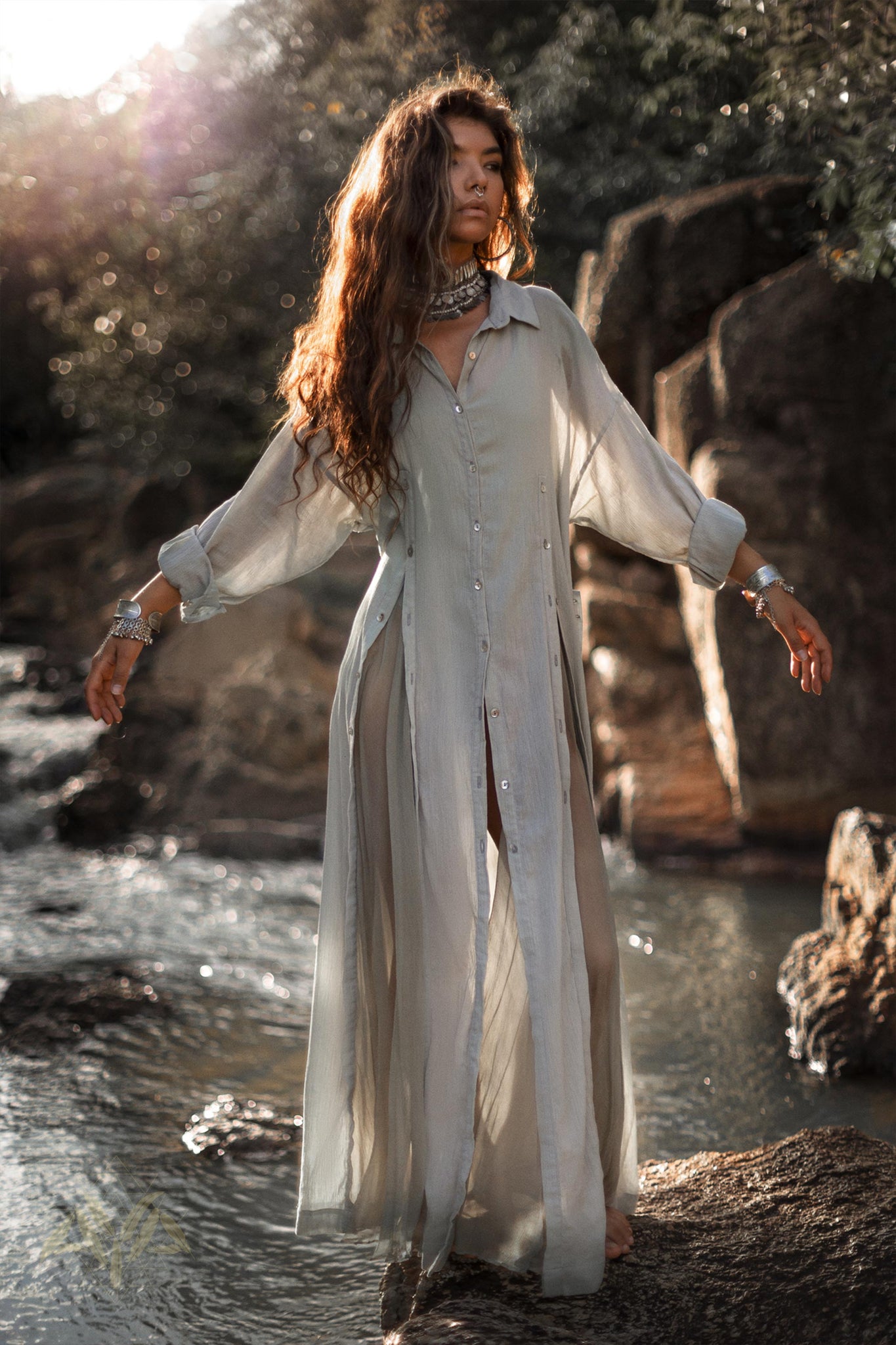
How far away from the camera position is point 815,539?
651 centimetres

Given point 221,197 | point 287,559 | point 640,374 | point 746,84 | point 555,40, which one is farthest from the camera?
point 221,197

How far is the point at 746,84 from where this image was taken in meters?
7.17

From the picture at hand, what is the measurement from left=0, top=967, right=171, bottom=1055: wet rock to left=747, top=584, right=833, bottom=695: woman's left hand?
10.4 ft

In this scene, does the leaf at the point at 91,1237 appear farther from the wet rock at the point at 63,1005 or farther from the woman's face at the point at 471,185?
the woman's face at the point at 471,185

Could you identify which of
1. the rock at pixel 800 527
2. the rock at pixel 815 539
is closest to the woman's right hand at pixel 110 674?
the rock at pixel 800 527

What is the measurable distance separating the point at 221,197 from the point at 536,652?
12141 mm

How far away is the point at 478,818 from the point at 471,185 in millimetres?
1221

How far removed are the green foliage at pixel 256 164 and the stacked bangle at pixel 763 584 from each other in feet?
16.7

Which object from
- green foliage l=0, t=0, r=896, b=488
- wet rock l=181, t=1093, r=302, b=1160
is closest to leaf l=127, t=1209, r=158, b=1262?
wet rock l=181, t=1093, r=302, b=1160

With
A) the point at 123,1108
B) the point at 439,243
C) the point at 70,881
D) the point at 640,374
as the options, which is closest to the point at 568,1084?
the point at 439,243

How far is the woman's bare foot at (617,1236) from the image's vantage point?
2.39m

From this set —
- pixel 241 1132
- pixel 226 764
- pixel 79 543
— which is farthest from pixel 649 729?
pixel 79 543

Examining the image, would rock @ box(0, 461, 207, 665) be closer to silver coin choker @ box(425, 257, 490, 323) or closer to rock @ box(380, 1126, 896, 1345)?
silver coin choker @ box(425, 257, 490, 323)

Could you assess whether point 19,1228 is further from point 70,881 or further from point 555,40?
point 555,40
